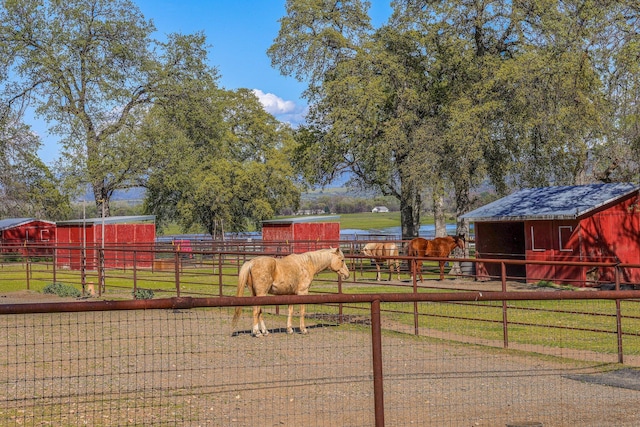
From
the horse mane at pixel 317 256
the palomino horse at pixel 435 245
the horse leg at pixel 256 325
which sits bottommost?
the horse leg at pixel 256 325

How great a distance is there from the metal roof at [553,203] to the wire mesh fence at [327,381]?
41.5 ft

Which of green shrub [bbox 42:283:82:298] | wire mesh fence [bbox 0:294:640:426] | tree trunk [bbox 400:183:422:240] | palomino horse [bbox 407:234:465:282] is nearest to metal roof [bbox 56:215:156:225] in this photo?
tree trunk [bbox 400:183:422:240]

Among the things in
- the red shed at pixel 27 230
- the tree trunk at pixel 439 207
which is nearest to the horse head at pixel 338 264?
the tree trunk at pixel 439 207

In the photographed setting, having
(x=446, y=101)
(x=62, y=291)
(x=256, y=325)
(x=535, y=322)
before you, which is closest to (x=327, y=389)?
(x=256, y=325)

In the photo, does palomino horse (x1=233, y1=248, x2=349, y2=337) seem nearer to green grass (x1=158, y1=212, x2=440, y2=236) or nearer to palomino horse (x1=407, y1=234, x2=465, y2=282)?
palomino horse (x1=407, y1=234, x2=465, y2=282)

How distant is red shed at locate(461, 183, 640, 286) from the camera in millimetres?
24219

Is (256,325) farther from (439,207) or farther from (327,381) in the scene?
(439,207)

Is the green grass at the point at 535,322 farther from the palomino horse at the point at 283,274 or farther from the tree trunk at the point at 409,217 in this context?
the tree trunk at the point at 409,217

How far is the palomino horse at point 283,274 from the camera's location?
12062mm

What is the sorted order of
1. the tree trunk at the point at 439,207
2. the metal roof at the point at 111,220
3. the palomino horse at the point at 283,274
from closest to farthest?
1. the palomino horse at the point at 283,274
2. the tree trunk at the point at 439,207
3. the metal roof at the point at 111,220

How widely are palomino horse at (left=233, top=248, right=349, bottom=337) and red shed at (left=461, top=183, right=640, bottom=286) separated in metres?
11.9

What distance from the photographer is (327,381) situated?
836 cm

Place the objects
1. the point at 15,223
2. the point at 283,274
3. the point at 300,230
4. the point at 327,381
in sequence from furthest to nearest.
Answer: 1. the point at 15,223
2. the point at 300,230
3. the point at 283,274
4. the point at 327,381

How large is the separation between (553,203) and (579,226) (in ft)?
5.32
